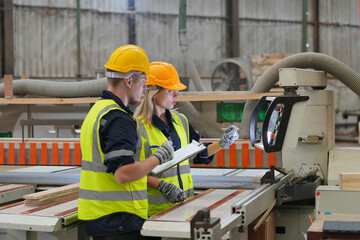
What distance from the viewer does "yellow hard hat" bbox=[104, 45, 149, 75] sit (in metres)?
2.40

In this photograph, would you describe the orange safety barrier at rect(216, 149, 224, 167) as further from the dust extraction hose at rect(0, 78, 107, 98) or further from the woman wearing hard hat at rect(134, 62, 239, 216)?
the dust extraction hose at rect(0, 78, 107, 98)

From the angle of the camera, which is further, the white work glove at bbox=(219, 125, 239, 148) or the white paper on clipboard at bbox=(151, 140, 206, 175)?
the white work glove at bbox=(219, 125, 239, 148)

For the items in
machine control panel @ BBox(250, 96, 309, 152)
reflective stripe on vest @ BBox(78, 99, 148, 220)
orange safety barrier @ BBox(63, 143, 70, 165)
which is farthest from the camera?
orange safety barrier @ BBox(63, 143, 70, 165)

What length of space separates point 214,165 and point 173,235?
7.66 ft

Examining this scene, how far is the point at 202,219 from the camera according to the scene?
2.15m

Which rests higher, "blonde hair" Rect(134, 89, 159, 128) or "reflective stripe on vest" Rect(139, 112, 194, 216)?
"blonde hair" Rect(134, 89, 159, 128)

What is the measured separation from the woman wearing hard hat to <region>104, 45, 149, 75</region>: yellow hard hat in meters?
0.42

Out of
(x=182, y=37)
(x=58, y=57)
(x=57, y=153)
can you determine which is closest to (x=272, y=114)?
(x=57, y=153)

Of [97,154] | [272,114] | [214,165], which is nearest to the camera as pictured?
[97,154]

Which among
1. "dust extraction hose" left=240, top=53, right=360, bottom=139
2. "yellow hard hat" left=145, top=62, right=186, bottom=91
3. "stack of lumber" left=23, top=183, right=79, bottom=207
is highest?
"dust extraction hose" left=240, top=53, right=360, bottom=139

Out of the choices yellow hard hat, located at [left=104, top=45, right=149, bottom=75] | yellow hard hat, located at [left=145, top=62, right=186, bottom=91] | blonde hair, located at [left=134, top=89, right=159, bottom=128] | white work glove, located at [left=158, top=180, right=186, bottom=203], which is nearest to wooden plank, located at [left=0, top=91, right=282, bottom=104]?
yellow hard hat, located at [left=145, top=62, right=186, bottom=91]

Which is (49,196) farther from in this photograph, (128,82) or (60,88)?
(60,88)

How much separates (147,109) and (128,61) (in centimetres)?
49

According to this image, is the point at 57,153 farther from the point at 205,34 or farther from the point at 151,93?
the point at 205,34
